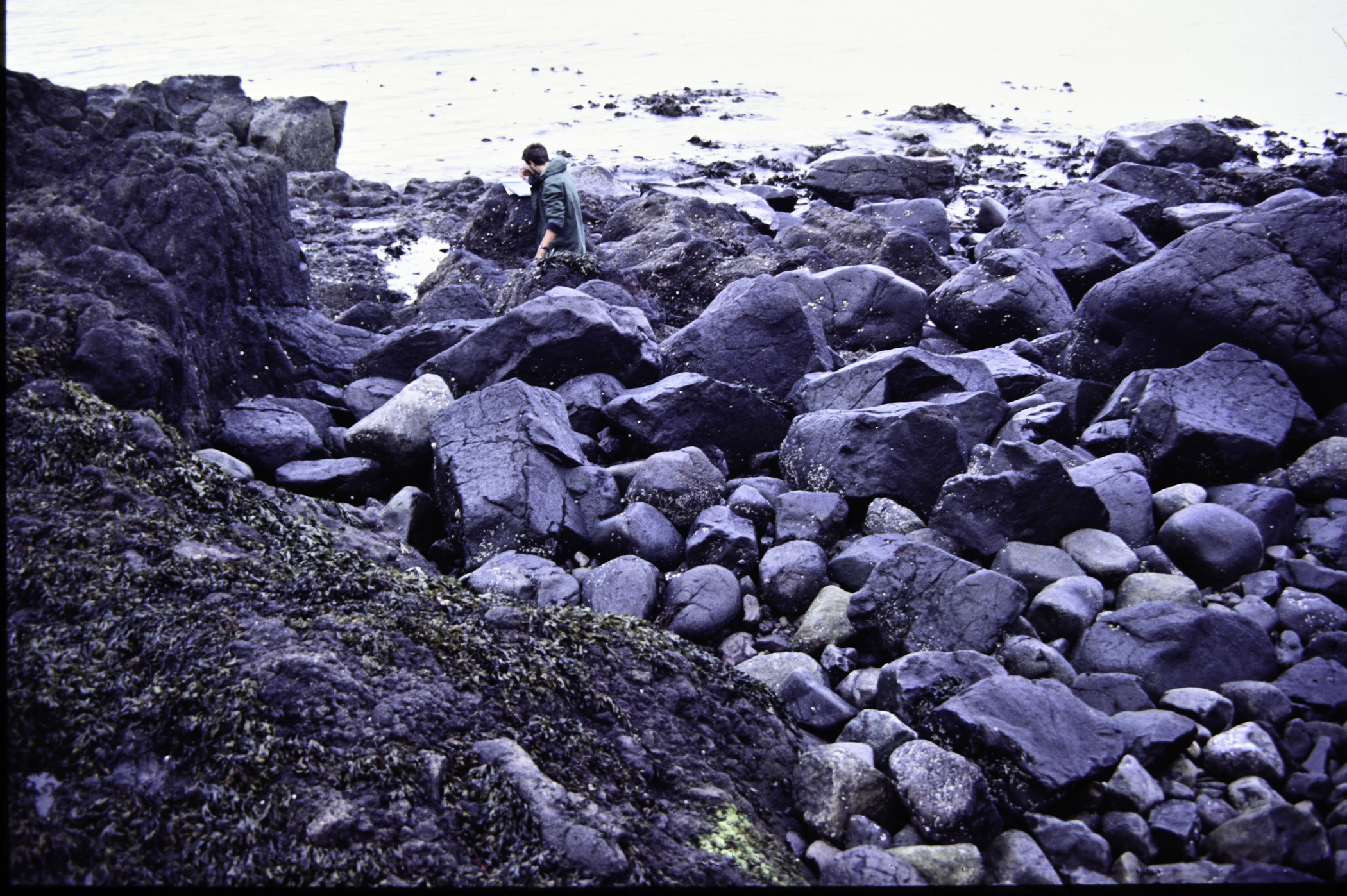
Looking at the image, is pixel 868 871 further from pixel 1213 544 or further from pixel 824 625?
pixel 1213 544

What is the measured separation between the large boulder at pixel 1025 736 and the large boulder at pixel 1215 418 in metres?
2.31

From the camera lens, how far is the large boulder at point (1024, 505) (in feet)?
13.0

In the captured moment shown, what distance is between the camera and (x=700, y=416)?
17.0ft

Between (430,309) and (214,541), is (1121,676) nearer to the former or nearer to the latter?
(214,541)

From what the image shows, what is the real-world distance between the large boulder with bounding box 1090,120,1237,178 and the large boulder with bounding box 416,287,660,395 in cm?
913

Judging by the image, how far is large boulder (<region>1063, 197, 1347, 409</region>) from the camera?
502cm

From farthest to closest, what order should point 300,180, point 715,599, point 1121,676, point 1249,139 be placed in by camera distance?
point 1249,139 → point 300,180 → point 715,599 → point 1121,676

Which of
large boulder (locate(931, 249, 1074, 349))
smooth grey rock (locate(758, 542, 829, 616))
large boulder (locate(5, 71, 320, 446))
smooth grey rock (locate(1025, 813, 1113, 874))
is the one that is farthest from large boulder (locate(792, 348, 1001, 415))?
large boulder (locate(5, 71, 320, 446))

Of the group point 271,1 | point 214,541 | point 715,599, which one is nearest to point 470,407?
point 715,599

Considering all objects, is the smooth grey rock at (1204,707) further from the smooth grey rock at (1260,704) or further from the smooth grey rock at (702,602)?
the smooth grey rock at (702,602)

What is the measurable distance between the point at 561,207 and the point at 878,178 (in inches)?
220

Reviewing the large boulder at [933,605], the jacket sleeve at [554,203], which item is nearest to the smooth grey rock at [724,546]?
the large boulder at [933,605]

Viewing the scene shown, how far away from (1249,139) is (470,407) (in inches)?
578

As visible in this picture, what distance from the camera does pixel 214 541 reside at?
2607mm
